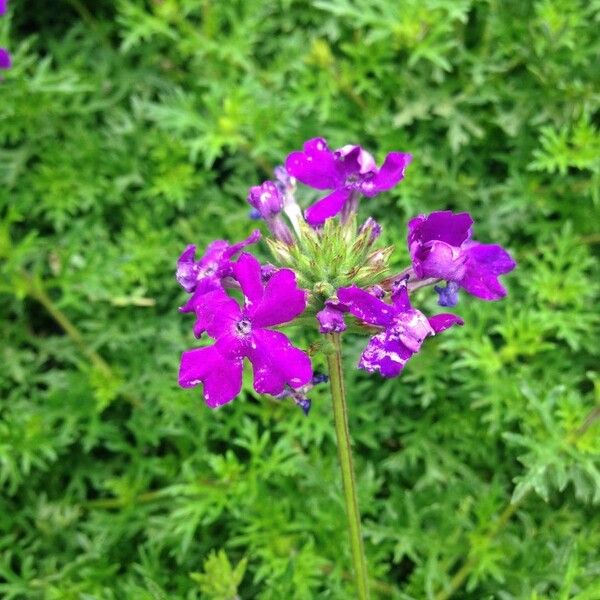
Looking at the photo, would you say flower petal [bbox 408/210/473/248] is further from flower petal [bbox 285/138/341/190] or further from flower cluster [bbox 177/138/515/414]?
flower petal [bbox 285/138/341/190]

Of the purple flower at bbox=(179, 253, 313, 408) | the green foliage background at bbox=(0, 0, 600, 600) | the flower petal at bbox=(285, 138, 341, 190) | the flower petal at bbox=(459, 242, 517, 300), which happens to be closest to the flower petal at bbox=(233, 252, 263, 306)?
the purple flower at bbox=(179, 253, 313, 408)

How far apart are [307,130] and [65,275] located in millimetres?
1122

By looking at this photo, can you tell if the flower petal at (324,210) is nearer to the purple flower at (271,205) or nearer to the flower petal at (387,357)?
the purple flower at (271,205)

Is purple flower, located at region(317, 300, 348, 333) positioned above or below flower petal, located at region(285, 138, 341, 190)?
below

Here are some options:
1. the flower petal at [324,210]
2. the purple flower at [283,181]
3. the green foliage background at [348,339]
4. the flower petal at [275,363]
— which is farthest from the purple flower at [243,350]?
the green foliage background at [348,339]

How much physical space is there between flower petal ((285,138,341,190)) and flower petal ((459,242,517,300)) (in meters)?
0.36

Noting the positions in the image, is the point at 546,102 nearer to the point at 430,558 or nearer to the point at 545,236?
the point at 545,236

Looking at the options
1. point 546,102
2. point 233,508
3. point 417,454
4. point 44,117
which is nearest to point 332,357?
point 233,508

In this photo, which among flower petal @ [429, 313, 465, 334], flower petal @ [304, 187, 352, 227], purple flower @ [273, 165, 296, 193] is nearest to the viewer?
flower petal @ [429, 313, 465, 334]

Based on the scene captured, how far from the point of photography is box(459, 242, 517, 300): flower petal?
1753mm

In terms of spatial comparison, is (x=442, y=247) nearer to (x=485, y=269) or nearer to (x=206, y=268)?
(x=485, y=269)

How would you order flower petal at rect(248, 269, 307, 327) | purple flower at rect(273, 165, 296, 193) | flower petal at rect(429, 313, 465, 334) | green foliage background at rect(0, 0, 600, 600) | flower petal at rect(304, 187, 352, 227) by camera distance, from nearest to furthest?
flower petal at rect(248, 269, 307, 327)
flower petal at rect(429, 313, 465, 334)
flower petal at rect(304, 187, 352, 227)
purple flower at rect(273, 165, 296, 193)
green foliage background at rect(0, 0, 600, 600)

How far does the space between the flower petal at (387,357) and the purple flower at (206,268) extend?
15.2 inches

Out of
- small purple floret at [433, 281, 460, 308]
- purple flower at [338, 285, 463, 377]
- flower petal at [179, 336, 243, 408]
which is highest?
purple flower at [338, 285, 463, 377]
